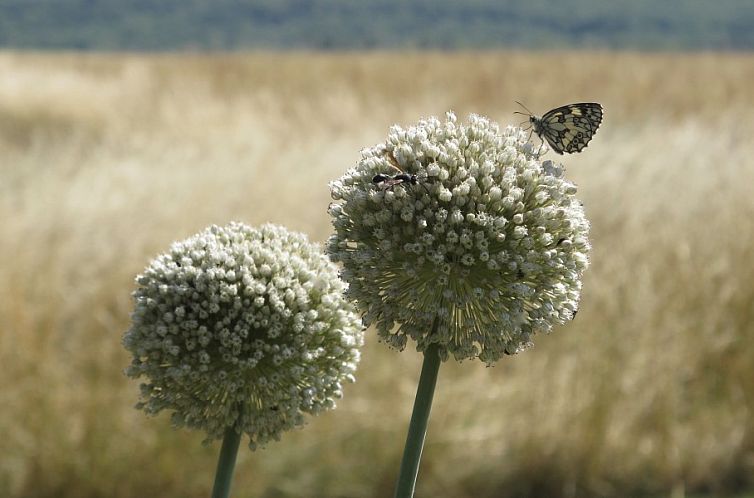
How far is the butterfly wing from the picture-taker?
72.8 inches

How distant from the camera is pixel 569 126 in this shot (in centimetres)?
189

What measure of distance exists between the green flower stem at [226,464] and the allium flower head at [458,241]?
14.4 inches

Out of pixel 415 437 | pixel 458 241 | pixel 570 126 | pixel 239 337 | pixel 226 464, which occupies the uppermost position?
pixel 570 126

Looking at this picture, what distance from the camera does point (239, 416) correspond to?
170 centimetres

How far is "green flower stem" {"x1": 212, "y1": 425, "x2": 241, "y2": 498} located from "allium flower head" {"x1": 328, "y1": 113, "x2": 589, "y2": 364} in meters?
0.36

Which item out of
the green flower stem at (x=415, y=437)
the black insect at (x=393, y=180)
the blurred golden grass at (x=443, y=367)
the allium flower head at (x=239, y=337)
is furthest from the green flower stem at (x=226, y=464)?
the blurred golden grass at (x=443, y=367)

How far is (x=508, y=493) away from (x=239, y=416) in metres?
6.24

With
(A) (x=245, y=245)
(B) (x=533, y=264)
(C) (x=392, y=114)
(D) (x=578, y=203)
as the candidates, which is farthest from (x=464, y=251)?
(C) (x=392, y=114)

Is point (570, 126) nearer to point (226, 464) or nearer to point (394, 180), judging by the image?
point (394, 180)

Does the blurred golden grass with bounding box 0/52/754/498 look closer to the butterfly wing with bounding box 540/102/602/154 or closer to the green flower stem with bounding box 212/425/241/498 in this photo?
the green flower stem with bounding box 212/425/241/498

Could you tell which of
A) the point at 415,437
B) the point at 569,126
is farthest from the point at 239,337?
the point at 569,126

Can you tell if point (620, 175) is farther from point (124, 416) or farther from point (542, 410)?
point (124, 416)

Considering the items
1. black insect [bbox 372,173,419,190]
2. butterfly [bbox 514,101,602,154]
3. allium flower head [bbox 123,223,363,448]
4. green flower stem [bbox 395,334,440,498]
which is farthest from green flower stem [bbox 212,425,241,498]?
butterfly [bbox 514,101,602,154]

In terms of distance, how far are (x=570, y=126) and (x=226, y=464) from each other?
100cm
